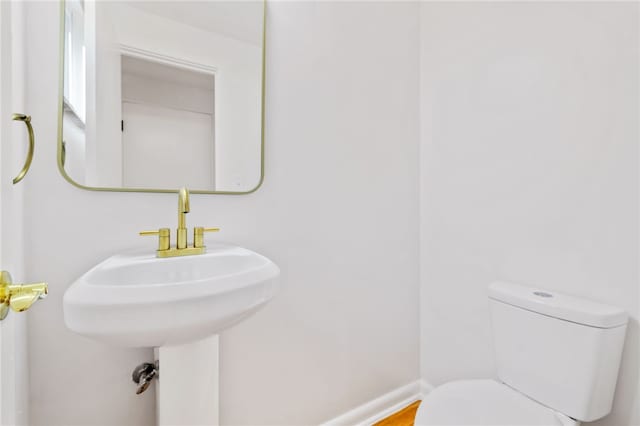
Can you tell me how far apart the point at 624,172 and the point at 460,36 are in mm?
856

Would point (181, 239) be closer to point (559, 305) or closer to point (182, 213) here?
point (182, 213)

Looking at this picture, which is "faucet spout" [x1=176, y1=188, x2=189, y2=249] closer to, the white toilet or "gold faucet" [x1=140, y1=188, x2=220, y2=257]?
"gold faucet" [x1=140, y1=188, x2=220, y2=257]

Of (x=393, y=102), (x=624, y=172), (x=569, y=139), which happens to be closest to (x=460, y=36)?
(x=393, y=102)

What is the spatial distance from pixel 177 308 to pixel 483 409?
90 cm

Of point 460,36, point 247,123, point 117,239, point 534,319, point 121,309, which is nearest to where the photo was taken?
point 121,309

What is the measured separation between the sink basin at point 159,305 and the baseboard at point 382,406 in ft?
2.98

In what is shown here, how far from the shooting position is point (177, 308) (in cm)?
57

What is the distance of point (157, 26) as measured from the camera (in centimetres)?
100

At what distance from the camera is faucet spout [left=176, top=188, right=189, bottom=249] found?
2.87 ft

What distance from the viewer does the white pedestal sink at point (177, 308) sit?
54 centimetres

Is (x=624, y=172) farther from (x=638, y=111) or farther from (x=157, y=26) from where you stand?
(x=157, y=26)

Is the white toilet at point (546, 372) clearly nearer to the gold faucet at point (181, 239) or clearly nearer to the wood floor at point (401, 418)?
the wood floor at point (401, 418)

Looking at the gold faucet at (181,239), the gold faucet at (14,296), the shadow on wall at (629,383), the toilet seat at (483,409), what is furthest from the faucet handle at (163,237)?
the shadow on wall at (629,383)

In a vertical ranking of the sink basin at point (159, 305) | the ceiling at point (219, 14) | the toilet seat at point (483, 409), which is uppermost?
the ceiling at point (219, 14)
